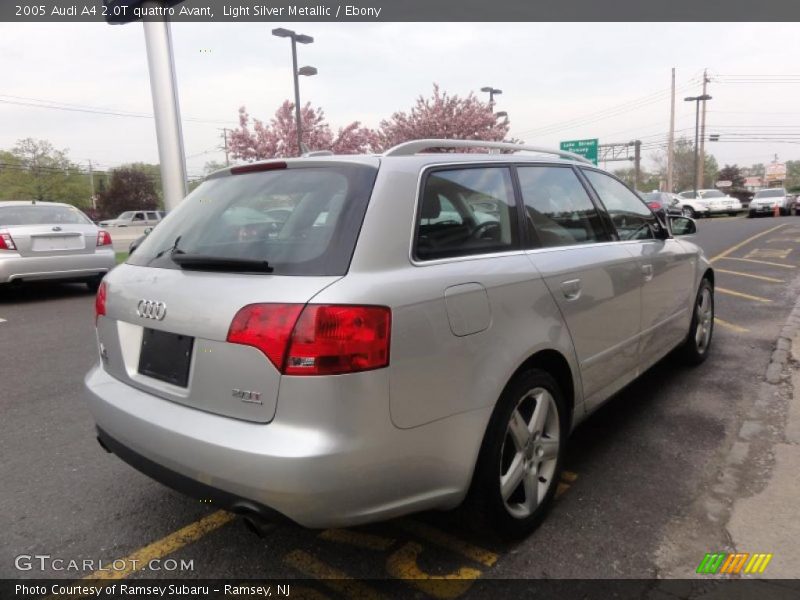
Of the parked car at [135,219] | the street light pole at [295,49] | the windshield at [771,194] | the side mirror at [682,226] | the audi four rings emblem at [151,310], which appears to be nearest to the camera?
the audi four rings emblem at [151,310]

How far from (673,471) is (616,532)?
749 millimetres

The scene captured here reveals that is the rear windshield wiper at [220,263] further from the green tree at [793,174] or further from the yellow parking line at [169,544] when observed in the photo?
the green tree at [793,174]

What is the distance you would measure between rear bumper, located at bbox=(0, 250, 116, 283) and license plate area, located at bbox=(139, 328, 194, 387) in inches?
279

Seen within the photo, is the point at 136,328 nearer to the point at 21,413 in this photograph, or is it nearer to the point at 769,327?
the point at 21,413

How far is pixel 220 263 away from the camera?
215 cm

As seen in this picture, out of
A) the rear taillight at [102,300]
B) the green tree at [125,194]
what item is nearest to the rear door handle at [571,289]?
the rear taillight at [102,300]

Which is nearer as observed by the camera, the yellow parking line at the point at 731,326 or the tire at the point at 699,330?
the tire at the point at 699,330

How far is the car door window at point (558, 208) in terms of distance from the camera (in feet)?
9.37

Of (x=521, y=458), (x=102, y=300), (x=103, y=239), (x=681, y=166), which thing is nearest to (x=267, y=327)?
(x=102, y=300)

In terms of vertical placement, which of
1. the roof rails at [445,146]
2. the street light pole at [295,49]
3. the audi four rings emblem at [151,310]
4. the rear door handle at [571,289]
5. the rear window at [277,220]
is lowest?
the rear door handle at [571,289]

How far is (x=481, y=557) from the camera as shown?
7.88ft

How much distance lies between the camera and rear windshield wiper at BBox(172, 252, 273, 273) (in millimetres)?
2061

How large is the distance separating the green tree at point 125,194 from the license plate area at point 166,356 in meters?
58.7
